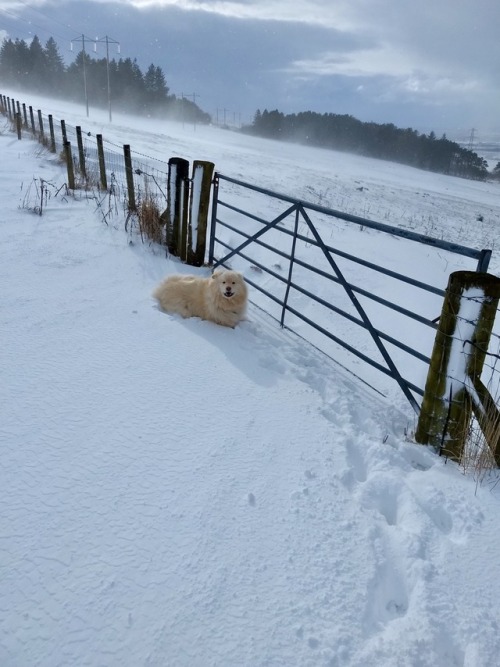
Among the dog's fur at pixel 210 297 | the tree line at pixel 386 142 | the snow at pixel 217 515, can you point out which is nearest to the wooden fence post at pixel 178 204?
the dog's fur at pixel 210 297

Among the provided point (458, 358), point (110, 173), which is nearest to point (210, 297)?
point (458, 358)

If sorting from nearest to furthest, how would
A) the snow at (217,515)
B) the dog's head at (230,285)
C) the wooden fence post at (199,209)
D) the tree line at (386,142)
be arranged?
the snow at (217,515) < the dog's head at (230,285) < the wooden fence post at (199,209) < the tree line at (386,142)

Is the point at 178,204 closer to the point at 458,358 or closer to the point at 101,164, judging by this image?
the point at 101,164

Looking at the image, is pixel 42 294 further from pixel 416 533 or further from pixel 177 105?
pixel 177 105

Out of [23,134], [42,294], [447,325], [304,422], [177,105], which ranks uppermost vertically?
[177,105]

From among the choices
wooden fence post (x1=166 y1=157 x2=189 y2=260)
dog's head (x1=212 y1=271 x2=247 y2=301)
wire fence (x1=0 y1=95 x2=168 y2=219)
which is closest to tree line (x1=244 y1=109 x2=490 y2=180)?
wire fence (x1=0 y1=95 x2=168 y2=219)

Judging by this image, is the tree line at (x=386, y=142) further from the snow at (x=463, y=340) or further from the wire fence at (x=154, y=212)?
the snow at (x=463, y=340)

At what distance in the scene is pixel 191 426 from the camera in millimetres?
2633

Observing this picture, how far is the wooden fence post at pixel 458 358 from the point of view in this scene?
2.42 m

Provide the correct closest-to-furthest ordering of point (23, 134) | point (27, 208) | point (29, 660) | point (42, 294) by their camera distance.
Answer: point (29, 660) → point (42, 294) → point (27, 208) → point (23, 134)

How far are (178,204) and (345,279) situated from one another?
8.32ft

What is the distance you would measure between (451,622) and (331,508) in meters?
0.67

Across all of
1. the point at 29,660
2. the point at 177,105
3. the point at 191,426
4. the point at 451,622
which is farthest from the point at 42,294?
the point at 177,105

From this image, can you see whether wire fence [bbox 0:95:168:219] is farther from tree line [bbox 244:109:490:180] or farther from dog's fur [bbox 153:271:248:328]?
tree line [bbox 244:109:490:180]
